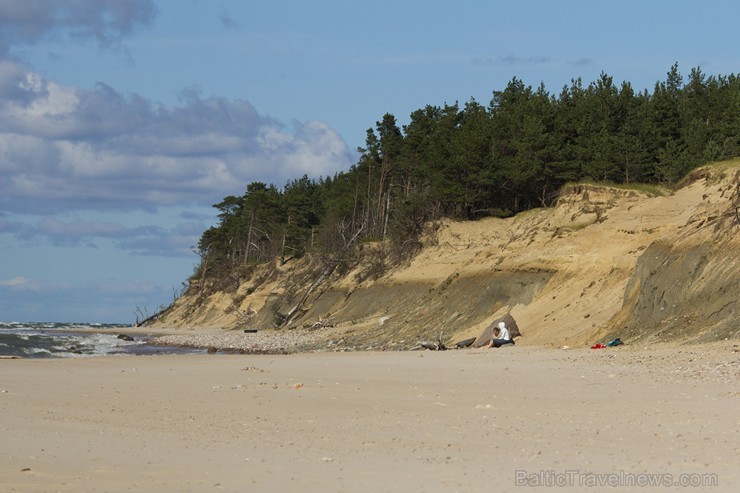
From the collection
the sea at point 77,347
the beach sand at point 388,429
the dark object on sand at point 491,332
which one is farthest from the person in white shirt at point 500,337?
the sea at point 77,347

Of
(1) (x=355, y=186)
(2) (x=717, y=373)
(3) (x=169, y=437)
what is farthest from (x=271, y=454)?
(1) (x=355, y=186)

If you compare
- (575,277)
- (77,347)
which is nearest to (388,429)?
(575,277)

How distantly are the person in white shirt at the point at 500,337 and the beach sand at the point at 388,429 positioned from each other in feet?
29.0

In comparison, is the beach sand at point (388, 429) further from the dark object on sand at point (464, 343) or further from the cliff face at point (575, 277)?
the dark object on sand at point (464, 343)

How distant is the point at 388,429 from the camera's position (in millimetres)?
12633

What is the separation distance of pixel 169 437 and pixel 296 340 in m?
36.2

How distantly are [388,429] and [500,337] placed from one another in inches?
766

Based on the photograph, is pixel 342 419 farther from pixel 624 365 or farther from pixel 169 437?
pixel 624 365

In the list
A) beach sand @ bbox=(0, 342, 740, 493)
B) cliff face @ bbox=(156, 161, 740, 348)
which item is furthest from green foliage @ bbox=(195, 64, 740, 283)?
beach sand @ bbox=(0, 342, 740, 493)

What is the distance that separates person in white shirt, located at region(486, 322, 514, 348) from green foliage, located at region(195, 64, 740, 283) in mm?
19253

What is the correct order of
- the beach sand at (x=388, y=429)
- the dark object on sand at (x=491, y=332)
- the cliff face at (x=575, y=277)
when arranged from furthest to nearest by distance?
the dark object on sand at (x=491, y=332)
the cliff face at (x=575, y=277)
the beach sand at (x=388, y=429)

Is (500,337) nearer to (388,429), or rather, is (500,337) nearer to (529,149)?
(388,429)

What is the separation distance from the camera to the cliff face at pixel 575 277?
26812mm

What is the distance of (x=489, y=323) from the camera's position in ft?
120
